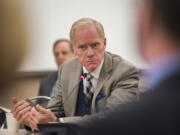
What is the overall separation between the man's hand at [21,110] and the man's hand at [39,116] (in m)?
0.03

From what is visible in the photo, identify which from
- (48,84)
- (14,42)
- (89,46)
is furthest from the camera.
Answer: (48,84)

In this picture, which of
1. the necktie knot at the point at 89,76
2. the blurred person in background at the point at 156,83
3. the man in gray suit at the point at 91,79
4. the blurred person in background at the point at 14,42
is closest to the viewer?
the blurred person in background at the point at 156,83

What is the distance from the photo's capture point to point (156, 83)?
639mm

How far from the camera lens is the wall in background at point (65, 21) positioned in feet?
3.84

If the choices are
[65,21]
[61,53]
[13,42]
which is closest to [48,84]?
[61,53]

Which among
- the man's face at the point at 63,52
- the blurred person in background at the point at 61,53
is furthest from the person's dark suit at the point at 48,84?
the man's face at the point at 63,52

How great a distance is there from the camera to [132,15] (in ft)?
2.19

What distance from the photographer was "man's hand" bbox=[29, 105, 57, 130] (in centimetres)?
175

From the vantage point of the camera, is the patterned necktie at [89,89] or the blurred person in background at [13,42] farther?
the patterned necktie at [89,89]

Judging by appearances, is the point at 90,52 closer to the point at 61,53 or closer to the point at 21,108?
the point at 21,108

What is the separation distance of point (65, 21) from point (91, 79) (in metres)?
1.40

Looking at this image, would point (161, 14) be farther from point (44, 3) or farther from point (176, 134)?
point (44, 3)

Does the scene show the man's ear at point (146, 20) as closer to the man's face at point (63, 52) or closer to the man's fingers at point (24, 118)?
the man's fingers at point (24, 118)

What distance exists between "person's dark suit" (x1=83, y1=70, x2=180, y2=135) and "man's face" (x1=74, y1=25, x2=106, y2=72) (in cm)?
133
